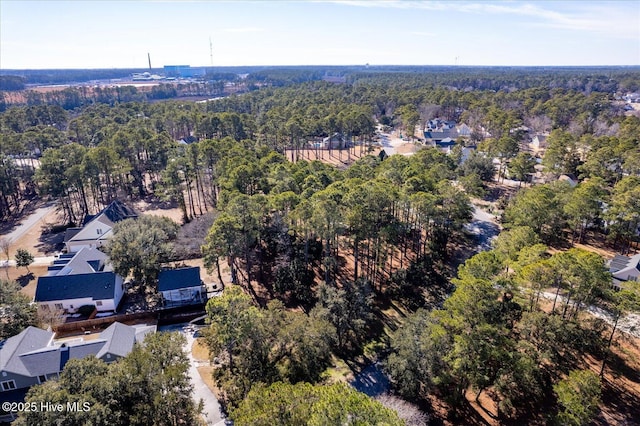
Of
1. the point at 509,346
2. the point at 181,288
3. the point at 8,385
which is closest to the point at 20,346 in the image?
the point at 8,385

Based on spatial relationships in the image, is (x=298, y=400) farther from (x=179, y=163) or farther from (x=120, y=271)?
(x=179, y=163)

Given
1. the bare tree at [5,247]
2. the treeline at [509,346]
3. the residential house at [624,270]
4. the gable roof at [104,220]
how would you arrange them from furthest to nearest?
the gable roof at [104,220] < the bare tree at [5,247] < the residential house at [624,270] < the treeline at [509,346]

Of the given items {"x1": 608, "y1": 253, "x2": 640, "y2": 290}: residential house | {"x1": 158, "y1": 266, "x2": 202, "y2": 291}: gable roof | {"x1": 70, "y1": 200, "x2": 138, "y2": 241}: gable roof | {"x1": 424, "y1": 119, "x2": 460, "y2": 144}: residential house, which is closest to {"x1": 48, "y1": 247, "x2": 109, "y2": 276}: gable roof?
{"x1": 70, "y1": 200, "x2": 138, "y2": 241}: gable roof

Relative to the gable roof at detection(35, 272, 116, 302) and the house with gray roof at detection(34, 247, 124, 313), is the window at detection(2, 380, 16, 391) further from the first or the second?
the gable roof at detection(35, 272, 116, 302)

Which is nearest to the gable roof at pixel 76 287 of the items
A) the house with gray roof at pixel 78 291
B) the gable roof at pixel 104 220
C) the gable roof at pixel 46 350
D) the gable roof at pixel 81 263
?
the house with gray roof at pixel 78 291

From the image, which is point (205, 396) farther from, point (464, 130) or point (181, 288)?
point (464, 130)

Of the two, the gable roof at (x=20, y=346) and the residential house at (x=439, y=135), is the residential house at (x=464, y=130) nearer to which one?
the residential house at (x=439, y=135)
